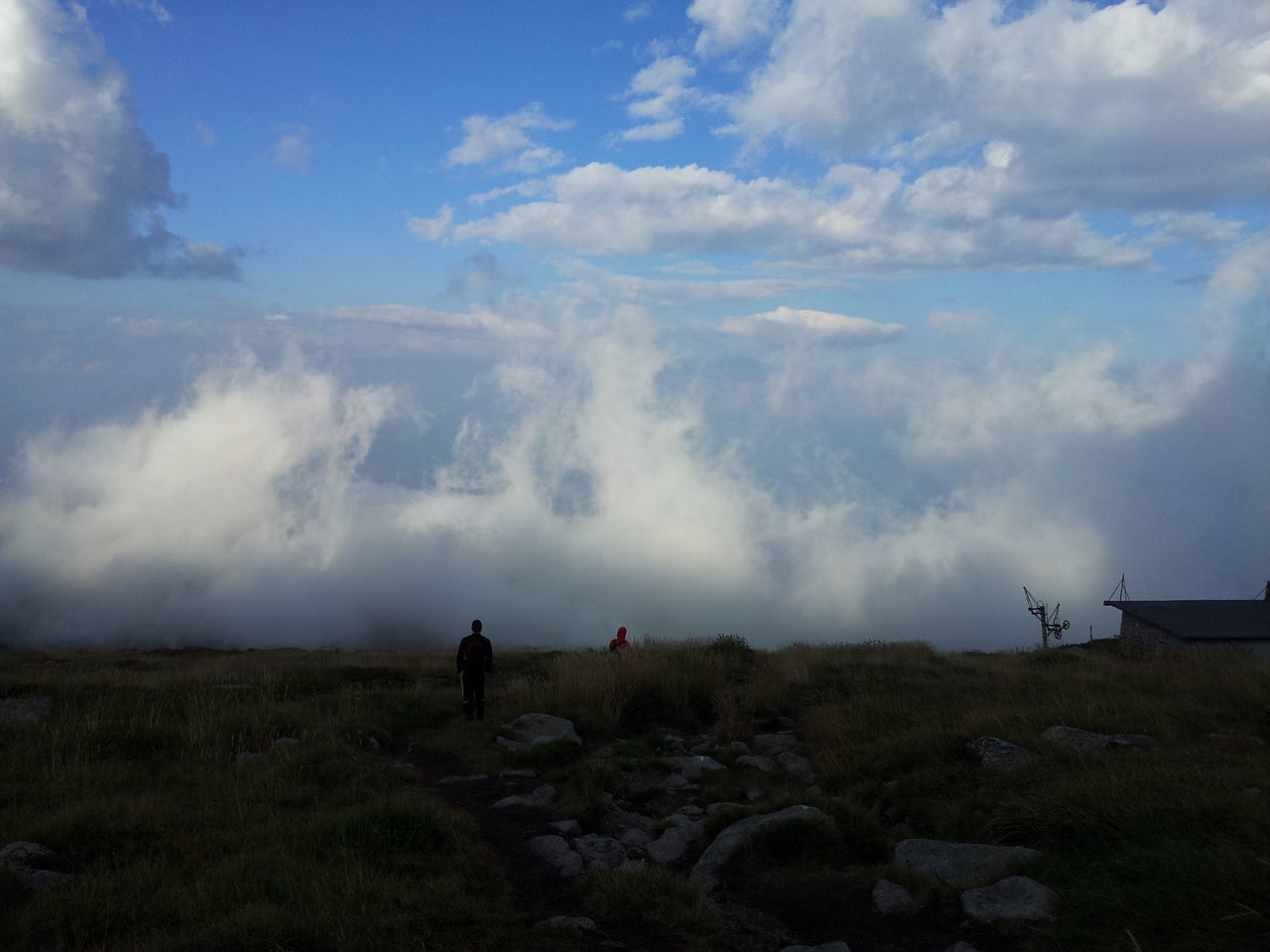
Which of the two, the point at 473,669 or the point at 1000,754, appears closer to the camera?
the point at 1000,754

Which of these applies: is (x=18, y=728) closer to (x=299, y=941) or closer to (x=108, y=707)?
(x=108, y=707)

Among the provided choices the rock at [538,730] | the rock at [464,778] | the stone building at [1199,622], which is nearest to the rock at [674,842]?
the rock at [464,778]

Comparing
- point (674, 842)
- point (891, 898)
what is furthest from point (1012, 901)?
point (674, 842)

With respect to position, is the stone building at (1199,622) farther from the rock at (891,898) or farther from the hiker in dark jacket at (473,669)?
the rock at (891,898)

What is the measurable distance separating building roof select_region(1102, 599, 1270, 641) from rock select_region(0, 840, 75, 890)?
44940 millimetres

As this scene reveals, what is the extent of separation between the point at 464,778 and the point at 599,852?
351 cm

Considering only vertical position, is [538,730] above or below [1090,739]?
below

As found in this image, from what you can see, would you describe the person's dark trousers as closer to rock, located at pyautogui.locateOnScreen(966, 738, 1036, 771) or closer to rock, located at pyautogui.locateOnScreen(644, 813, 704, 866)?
rock, located at pyautogui.locateOnScreen(644, 813, 704, 866)

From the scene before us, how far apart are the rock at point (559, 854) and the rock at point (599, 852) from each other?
0.12 m

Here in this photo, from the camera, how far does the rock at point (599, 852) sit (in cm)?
802

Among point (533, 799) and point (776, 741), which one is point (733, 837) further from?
point (776, 741)

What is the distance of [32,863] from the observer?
23.2ft

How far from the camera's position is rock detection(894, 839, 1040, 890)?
682 centimetres

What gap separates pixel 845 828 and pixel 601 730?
242 inches
